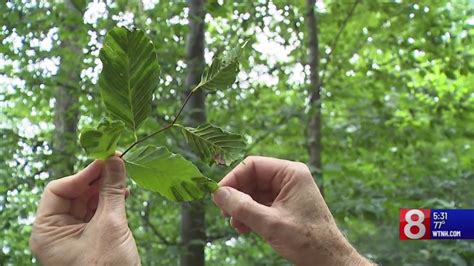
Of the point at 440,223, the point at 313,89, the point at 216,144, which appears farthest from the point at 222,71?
the point at 313,89

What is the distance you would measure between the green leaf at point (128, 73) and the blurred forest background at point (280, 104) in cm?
86

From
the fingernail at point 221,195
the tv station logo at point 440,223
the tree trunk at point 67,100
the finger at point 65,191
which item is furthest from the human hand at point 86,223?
the tree trunk at point 67,100

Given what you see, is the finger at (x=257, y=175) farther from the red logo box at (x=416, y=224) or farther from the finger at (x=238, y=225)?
the red logo box at (x=416, y=224)

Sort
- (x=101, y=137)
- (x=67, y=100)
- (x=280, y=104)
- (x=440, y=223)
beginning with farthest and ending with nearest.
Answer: (x=280, y=104)
(x=67, y=100)
(x=440, y=223)
(x=101, y=137)

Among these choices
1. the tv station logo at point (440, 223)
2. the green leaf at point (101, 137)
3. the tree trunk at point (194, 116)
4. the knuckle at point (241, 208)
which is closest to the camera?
the green leaf at point (101, 137)

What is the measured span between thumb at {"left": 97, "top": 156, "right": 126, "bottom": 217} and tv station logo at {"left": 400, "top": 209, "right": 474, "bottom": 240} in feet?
2.40

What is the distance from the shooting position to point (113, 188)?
1.83 ft

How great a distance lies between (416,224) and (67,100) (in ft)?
3.66

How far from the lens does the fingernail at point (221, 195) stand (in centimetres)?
63

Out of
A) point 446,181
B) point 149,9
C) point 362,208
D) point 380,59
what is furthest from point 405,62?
point 149,9

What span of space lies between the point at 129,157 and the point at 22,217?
39.8 inches

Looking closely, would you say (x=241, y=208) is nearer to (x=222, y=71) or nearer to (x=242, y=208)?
(x=242, y=208)

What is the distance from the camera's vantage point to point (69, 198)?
604 millimetres

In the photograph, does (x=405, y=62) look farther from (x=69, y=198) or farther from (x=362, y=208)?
(x=69, y=198)
